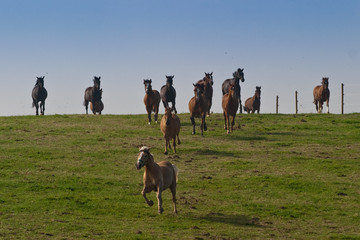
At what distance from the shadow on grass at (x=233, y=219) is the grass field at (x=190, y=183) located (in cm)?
3

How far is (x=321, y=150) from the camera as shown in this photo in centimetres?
2645

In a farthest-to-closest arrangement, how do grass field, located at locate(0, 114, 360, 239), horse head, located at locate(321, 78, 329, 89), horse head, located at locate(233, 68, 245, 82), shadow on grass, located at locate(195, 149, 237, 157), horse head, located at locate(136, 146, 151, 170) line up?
horse head, located at locate(321, 78, 329, 89) < horse head, located at locate(233, 68, 245, 82) < shadow on grass, located at locate(195, 149, 237, 157) < grass field, located at locate(0, 114, 360, 239) < horse head, located at locate(136, 146, 151, 170)

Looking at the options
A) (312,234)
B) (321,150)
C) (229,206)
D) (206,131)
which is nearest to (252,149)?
(321,150)

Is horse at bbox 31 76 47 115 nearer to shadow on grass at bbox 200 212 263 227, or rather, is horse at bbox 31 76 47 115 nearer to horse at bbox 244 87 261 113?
horse at bbox 244 87 261 113

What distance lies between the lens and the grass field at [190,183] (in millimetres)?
14930

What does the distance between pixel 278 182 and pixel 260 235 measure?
614 cm

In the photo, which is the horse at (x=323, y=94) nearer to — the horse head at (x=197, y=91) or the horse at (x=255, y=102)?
the horse at (x=255, y=102)

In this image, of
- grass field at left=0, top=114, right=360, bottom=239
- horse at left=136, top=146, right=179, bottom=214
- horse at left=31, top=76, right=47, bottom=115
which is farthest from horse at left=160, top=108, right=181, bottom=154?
horse at left=31, top=76, right=47, bottom=115

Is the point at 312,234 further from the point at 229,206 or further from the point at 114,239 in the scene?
the point at 114,239

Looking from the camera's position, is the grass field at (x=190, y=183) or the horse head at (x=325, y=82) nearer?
the grass field at (x=190, y=183)

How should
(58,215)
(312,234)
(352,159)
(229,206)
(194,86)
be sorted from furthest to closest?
(194,86) < (352,159) < (229,206) < (58,215) < (312,234)

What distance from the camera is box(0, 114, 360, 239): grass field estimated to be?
49.0ft

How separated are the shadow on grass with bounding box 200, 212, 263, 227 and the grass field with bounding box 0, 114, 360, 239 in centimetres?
3

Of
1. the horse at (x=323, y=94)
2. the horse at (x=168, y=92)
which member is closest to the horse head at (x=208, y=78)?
the horse at (x=168, y=92)
